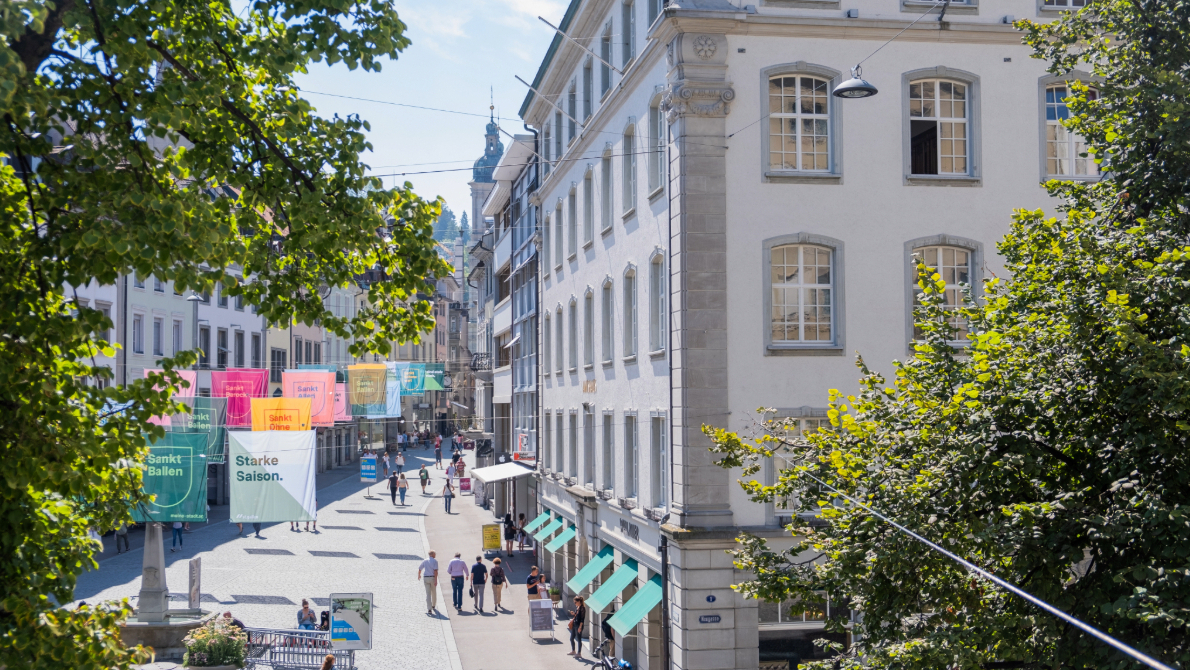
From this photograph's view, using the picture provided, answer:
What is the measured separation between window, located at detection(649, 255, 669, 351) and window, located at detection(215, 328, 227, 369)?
3969 centimetres

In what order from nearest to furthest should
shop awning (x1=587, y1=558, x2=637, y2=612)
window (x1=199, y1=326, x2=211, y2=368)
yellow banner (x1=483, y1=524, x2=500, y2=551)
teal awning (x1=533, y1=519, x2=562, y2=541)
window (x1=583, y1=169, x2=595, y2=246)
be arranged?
1. shop awning (x1=587, y1=558, x2=637, y2=612)
2. window (x1=583, y1=169, x2=595, y2=246)
3. teal awning (x1=533, y1=519, x2=562, y2=541)
4. yellow banner (x1=483, y1=524, x2=500, y2=551)
5. window (x1=199, y1=326, x2=211, y2=368)

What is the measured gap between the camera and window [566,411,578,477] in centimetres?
3285

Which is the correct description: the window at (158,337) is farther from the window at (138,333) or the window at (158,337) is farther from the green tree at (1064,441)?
the green tree at (1064,441)

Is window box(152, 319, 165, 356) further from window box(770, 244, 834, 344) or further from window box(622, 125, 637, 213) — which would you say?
window box(770, 244, 834, 344)

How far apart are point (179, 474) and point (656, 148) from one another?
13143 millimetres

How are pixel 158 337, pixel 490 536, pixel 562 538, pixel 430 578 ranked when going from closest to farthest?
pixel 430 578
pixel 562 538
pixel 490 536
pixel 158 337

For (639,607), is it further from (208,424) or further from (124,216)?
(124,216)

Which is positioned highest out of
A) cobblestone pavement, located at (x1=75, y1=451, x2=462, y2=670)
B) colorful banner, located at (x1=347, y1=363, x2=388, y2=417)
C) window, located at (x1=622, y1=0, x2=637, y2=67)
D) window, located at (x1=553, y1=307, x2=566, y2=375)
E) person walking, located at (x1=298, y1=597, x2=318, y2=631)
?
window, located at (x1=622, y1=0, x2=637, y2=67)

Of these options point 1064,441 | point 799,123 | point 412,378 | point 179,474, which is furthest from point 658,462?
point 412,378

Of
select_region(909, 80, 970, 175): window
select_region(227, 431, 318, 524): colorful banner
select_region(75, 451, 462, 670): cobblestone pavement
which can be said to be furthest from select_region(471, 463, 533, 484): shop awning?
select_region(909, 80, 970, 175): window

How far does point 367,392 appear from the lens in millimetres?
42156

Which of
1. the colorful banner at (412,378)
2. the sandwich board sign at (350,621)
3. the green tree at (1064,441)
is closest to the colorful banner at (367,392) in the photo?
the colorful banner at (412,378)

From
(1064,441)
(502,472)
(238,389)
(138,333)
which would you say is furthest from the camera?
(138,333)

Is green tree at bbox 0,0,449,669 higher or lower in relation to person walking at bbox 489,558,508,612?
higher
